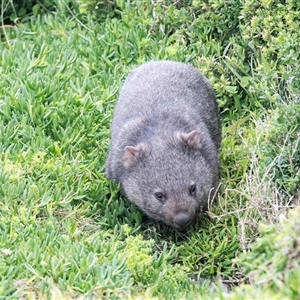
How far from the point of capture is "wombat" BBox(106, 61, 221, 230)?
619 centimetres

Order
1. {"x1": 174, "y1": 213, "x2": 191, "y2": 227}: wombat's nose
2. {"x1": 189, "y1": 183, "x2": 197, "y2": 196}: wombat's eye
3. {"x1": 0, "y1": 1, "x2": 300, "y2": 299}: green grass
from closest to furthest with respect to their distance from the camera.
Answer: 1. {"x1": 0, "y1": 1, "x2": 300, "y2": 299}: green grass
2. {"x1": 174, "y1": 213, "x2": 191, "y2": 227}: wombat's nose
3. {"x1": 189, "y1": 183, "x2": 197, "y2": 196}: wombat's eye

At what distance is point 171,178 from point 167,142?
325 millimetres

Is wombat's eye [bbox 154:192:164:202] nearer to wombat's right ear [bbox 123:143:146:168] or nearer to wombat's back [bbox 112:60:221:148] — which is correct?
wombat's right ear [bbox 123:143:146:168]

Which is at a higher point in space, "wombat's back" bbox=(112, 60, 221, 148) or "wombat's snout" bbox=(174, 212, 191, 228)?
"wombat's back" bbox=(112, 60, 221, 148)

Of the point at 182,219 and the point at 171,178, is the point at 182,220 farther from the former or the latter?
the point at 171,178

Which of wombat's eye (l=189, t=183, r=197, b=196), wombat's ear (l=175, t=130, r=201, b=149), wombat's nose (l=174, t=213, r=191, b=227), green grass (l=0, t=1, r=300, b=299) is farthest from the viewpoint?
wombat's ear (l=175, t=130, r=201, b=149)

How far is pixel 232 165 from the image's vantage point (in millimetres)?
6969

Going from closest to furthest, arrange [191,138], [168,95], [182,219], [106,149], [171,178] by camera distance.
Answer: [182,219], [171,178], [191,138], [168,95], [106,149]

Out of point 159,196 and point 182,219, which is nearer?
point 182,219

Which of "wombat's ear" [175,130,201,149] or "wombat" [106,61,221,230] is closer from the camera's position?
"wombat" [106,61,221,230]

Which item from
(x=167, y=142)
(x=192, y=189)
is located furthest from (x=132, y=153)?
(x=192, y=189)

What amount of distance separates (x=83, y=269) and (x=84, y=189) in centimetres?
128

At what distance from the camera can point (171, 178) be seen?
6.17 m

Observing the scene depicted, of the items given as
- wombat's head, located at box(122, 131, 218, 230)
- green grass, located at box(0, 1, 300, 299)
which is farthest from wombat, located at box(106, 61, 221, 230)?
green grass, located at box(0, 1, 300, 299)
